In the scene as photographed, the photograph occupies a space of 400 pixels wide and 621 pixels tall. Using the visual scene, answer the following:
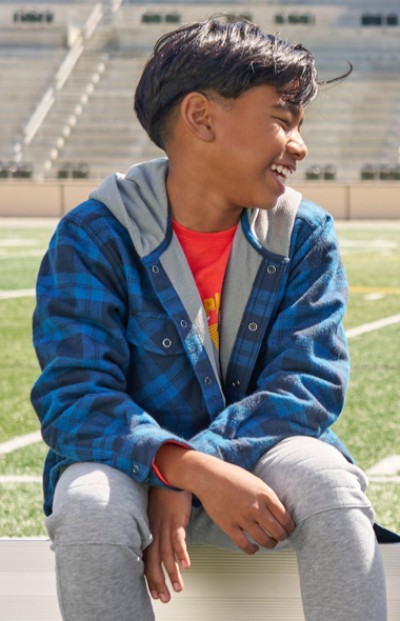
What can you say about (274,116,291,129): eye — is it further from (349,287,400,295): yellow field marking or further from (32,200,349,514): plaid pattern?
(349,287,400,295): yellow field marking

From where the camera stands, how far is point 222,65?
6.91ft

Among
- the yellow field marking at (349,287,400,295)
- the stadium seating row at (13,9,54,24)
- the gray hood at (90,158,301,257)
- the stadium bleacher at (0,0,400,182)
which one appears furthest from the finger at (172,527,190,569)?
the stadium seating row at (13,9,54,24)

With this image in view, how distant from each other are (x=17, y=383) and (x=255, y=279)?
12.6ft

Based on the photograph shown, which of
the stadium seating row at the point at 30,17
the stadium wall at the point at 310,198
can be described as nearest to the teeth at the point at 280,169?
the stadium wall at the point at 310,198

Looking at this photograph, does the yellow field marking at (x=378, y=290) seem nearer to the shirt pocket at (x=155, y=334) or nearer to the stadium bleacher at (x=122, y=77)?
the shirt pocket at (x=155, y=334)

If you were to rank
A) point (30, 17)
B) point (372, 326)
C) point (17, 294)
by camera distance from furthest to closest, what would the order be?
point (30, 17), point (17, 294), point (372, 326)

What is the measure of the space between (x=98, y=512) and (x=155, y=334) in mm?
422

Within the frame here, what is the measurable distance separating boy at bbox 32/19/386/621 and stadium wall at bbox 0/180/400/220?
21.8m

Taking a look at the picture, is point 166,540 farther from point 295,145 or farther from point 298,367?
point 295,145

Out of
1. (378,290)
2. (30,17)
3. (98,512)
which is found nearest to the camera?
(98,512)

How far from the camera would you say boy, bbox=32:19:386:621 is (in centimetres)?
186

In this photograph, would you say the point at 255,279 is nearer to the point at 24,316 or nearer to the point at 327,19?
the point at 24,316

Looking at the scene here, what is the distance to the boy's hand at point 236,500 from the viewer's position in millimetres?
1845

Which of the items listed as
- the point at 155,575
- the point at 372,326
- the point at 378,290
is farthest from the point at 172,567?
the point at 378,290
